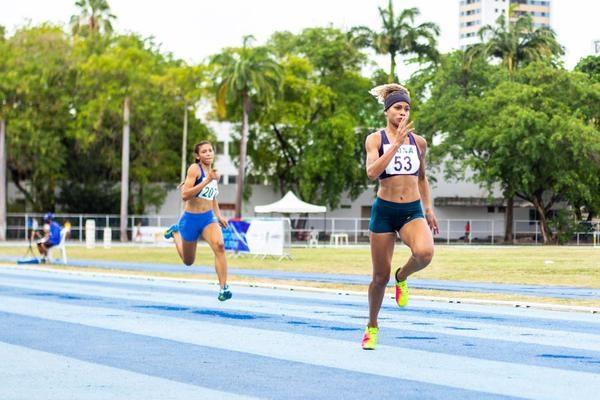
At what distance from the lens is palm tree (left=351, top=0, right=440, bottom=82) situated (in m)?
68.4

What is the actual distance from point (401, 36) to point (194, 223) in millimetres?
55638

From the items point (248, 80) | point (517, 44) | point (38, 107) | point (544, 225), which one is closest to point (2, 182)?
point (38, 107)

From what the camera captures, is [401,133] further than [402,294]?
No

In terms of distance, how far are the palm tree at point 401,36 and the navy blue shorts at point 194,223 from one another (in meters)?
54.3

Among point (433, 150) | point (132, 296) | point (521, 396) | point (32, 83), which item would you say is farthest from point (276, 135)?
point (521, 396)

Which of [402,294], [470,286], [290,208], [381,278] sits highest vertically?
[290,208]

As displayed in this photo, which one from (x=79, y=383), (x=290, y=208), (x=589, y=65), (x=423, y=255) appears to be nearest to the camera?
(x=79, y=383)

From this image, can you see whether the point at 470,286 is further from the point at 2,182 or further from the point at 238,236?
the point at 2,182

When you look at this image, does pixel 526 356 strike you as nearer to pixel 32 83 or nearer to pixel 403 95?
pixel 403 95

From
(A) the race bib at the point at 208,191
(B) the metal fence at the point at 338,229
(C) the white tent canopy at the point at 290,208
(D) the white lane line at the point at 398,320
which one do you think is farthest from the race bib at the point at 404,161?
(B) the metal fence at the point at 338,229

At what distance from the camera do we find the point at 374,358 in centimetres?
869

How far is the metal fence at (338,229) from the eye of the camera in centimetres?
6156

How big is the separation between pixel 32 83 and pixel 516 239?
3084cm

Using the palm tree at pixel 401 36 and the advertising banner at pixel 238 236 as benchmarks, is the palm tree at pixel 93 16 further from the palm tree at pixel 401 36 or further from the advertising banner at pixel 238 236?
the advertising banner at pixel 238 236
